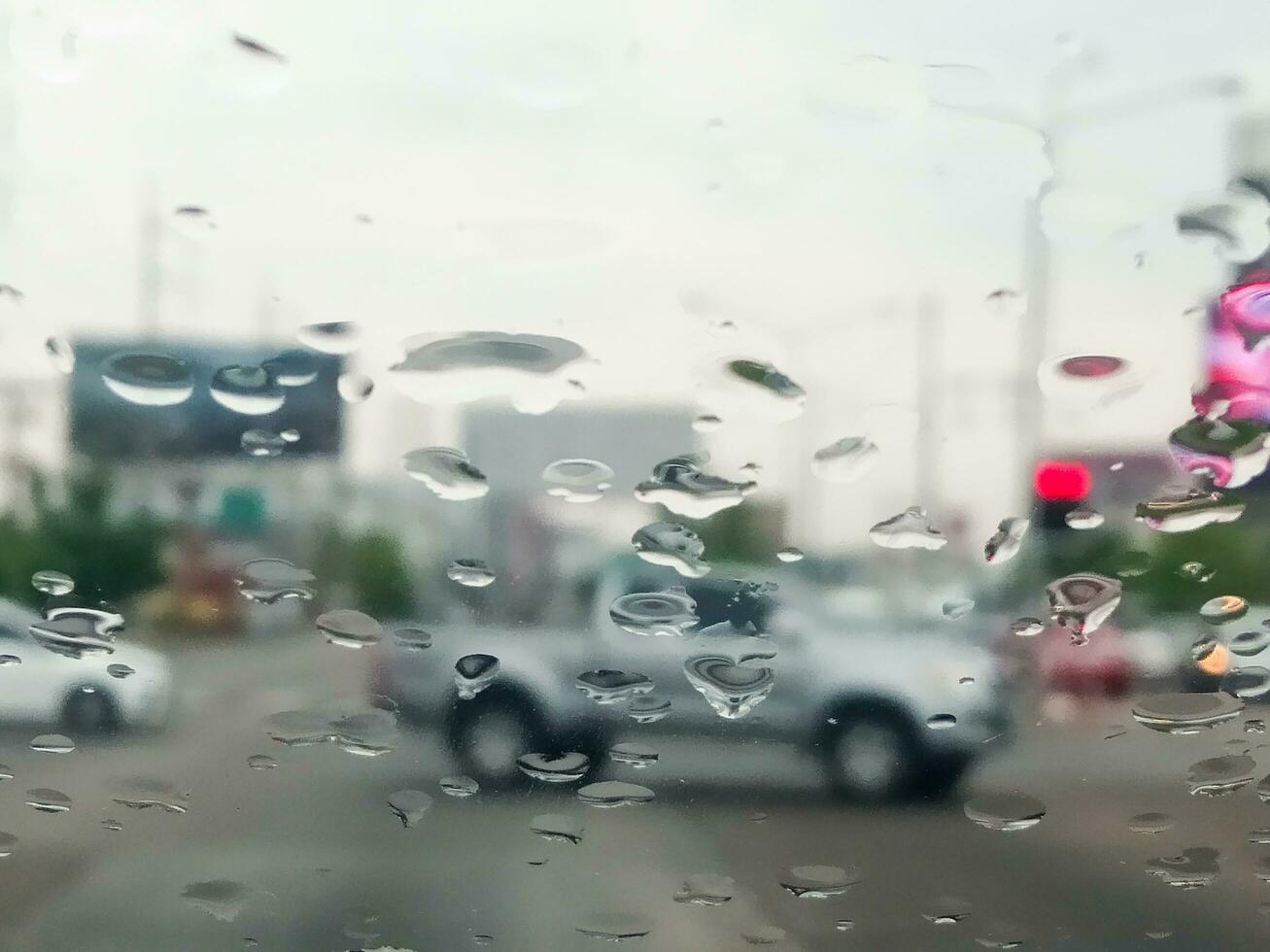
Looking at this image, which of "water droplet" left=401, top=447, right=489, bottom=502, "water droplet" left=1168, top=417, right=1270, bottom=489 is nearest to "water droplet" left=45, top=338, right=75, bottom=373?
"water droplet" left=401, top=447, right=489, bottom=502

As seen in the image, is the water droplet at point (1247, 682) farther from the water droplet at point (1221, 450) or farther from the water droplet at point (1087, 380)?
the water droplet at point (1087, 380)

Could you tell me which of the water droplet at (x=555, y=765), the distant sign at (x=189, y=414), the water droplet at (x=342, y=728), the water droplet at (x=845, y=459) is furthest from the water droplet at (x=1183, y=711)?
the distant sign at (x=189, y=414)

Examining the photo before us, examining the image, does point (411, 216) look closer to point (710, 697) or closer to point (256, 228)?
point (256, 228)

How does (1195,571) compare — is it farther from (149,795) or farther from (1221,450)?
(149,795)

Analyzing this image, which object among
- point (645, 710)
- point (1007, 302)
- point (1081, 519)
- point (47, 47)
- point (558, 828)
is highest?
point (47, 47)

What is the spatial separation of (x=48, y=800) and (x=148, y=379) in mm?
518

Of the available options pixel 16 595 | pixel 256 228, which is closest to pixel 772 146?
pixel 256 228

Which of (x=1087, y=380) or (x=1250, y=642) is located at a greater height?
(x=1087, y=380)

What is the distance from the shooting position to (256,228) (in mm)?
898

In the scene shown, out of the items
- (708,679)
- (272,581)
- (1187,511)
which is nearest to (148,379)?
(272,581)

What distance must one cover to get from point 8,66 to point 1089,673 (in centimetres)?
142

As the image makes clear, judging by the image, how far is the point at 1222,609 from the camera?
945mm

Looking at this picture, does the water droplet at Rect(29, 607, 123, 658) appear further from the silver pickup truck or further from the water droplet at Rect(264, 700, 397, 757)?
the silver pickup truck

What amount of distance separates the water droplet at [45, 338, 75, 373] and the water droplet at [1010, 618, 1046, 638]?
3.66ft
